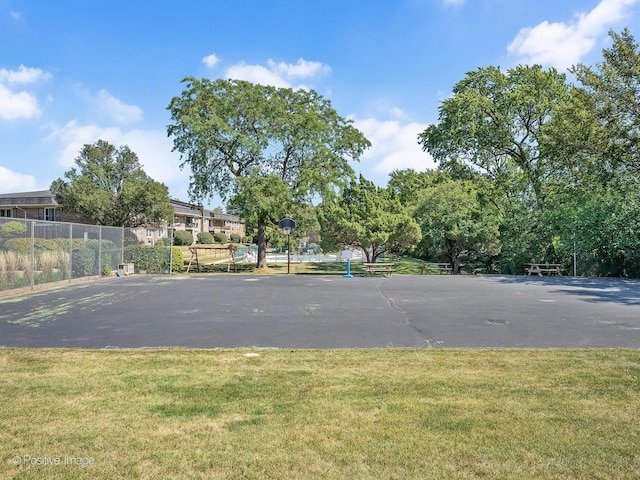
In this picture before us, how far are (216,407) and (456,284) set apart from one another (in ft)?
47.0

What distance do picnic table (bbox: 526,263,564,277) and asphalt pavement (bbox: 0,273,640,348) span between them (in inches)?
337

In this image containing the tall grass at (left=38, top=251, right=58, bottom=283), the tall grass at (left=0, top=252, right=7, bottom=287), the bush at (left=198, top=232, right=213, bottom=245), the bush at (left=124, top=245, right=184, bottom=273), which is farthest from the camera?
the bush at (left=198, top=232, right=213, bottom=245)

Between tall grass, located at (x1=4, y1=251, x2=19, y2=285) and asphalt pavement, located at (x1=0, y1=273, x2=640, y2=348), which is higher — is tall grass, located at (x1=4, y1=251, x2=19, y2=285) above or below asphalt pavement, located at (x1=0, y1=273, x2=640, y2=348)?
above

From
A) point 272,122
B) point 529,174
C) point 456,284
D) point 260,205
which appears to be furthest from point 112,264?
point 529,174

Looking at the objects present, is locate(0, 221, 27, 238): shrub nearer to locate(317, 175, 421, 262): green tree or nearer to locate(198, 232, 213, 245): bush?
locate(317, 175, 421, 262): green tree

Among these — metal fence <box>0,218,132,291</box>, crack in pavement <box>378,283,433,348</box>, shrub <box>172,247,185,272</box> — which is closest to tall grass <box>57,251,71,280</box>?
metal fence <box>0,218,132,291</box>

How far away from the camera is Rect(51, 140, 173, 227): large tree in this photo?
34.9 meters

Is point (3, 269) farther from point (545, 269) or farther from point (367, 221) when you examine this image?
point (545, 269)

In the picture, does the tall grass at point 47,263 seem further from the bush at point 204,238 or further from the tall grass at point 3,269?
the bush at point 204,238

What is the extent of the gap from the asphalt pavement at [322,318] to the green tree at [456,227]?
11988 millimetres

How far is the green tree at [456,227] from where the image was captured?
26.8m

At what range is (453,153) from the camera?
117ft

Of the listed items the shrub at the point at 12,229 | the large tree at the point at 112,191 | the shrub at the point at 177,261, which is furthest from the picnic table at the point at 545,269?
the large tree at the point at 112,191

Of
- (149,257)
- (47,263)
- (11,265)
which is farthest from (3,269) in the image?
(149,257)
